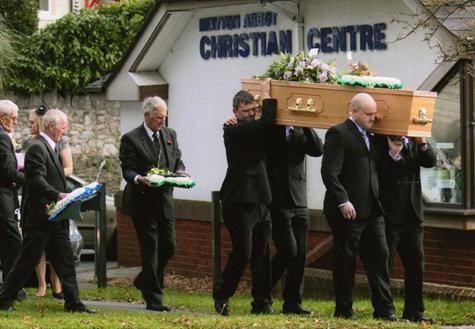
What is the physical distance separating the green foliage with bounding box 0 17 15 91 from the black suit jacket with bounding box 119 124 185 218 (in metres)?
13.3

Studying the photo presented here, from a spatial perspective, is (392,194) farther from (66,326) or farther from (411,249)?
(66,326)

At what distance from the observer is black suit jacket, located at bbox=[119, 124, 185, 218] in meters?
14.1

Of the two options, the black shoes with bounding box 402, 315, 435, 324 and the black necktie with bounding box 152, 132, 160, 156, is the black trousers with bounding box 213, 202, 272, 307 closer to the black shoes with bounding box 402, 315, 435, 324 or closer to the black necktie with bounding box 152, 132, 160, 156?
the black necktie with bounding box 152, 132, 160, 156

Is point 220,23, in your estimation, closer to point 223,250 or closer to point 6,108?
point 223,250

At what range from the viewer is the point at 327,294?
1742cm

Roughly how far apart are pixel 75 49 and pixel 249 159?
16.9 meters

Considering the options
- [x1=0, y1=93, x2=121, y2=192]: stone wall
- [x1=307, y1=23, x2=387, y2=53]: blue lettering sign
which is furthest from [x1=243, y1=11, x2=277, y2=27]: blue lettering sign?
[x1=0, y1=93, x2=121, y2=192]: stone wall

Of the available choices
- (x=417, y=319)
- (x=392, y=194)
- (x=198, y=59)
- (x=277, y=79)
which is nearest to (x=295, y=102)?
(x=277, y=79)

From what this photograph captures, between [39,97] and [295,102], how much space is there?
16.8 metres

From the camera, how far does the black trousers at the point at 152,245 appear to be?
14.1 m

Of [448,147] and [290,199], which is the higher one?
[448,147]

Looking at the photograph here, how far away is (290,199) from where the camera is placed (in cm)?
1382

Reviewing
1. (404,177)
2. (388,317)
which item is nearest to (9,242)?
(388,317)

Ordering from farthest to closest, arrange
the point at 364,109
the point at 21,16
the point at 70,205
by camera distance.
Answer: the point at 21,16, the point at 70,205, the point at 364,109
